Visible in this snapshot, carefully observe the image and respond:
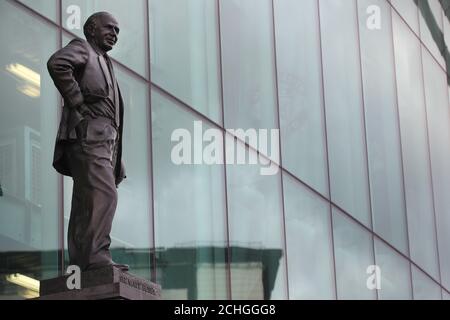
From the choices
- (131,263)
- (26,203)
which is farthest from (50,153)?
(131,263)

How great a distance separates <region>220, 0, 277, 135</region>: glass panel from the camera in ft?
91.1

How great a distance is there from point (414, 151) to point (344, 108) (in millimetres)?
4185

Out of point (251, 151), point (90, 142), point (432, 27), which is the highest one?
point (432, 27)

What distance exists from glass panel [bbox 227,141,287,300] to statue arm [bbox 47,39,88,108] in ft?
40.4

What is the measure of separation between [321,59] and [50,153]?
33.4 feet

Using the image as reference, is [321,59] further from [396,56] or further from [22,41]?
[22,41]

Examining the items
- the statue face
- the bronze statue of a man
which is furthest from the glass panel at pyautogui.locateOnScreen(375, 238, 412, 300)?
the bronze statue of a man

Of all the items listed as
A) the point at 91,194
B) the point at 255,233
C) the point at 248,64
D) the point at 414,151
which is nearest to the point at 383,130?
the point at 414,151

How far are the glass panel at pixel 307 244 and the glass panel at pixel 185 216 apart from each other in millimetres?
2443

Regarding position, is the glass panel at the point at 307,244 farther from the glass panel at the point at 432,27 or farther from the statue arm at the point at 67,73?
the statue arm at the point at 67,73

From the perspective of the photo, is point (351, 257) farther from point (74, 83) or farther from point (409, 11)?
point (74, 83)

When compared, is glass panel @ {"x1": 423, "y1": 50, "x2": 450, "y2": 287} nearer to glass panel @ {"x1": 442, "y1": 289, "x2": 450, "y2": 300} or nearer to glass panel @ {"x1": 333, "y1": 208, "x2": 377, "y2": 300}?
glass panel @ {"x1": 442, "y1": 289, "x2": 450, "y2": 300}

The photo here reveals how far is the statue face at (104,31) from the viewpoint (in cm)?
1519

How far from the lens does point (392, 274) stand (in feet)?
107
